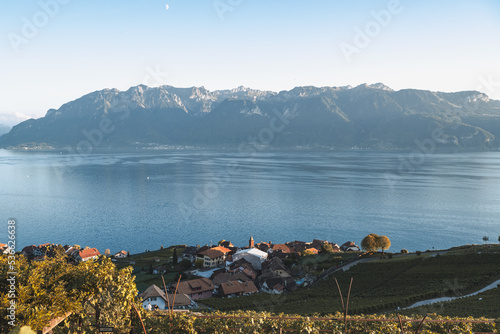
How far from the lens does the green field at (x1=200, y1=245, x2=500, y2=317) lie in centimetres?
3588

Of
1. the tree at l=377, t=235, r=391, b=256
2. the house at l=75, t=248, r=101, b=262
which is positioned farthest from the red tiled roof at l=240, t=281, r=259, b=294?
the house at l=75, t=248, r=101, b=262

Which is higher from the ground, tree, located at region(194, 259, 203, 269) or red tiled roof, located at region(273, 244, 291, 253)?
red tiled roof, located at region(273, 244, 291, 253)

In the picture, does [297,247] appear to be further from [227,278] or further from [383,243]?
[227,278]

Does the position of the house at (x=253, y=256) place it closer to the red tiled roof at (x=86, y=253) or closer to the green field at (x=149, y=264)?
the green field at (x=149, y=264)

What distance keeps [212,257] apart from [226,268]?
7.07 m

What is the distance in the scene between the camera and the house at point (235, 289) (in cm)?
5003

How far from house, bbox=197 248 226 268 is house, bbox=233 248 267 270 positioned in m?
4.30

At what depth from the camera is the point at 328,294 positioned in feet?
142

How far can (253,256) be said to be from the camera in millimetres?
67438

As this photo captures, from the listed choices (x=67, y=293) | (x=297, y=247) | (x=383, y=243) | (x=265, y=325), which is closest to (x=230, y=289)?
(x=297, y=247)

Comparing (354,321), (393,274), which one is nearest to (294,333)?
(354,321)

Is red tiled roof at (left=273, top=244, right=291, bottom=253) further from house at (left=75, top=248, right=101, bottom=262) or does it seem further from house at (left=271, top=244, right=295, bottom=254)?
house at (left=75, top=248, right=101, bottom=262)

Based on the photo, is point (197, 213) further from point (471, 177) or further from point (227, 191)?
point (471, 177)

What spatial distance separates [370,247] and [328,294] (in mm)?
21997
